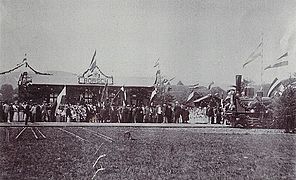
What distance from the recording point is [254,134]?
324 centimetres

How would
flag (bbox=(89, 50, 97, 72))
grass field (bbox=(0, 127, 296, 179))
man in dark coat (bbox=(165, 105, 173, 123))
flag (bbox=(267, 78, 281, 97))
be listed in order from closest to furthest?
grass field (bbox=(0, 127, 296, 179)) < flag (bbox=(89, 50, 97, 72)) < man in dark coat (bbox=(165, 105, 173, 123)) < flag (bbox=(267, 78, 281, 97))

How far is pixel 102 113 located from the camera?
305 cm

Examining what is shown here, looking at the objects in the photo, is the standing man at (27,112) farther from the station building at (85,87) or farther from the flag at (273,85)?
the flag at (273,85)

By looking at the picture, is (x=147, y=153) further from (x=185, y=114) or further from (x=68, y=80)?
(x=68, y=80)

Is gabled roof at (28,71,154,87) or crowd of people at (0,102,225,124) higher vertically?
gabled roof at (28,71,154,87)

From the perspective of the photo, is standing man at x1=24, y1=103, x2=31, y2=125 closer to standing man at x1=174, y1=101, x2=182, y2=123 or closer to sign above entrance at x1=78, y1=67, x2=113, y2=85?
sign above entrance at x1=78, y1=67, x2=113, y2=85

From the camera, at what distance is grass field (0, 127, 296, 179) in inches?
115

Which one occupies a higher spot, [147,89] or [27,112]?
[147,89]

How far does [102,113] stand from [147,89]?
0.35 meters

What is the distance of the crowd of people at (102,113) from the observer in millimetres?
2930

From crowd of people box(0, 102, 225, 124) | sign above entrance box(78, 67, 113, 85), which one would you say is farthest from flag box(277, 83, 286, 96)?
sign above entrance box(78, 67, 113, 85)

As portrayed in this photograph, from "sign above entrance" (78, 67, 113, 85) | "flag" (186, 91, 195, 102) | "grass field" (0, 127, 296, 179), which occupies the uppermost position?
"sign above entrance" (78, 67, 113, 85)

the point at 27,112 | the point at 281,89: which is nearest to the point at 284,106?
the point at 281,89

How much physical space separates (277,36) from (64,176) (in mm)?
1790
